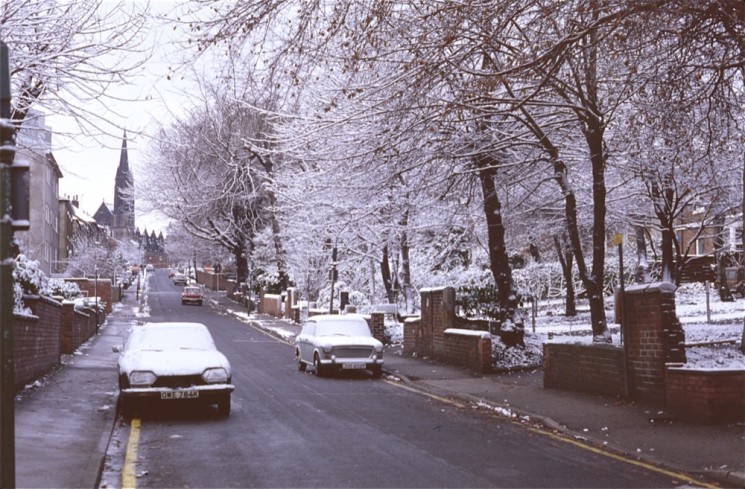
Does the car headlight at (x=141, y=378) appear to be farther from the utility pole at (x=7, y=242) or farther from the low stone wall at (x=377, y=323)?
the low stone wall at (x=377, y=323)

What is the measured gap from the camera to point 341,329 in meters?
21.1

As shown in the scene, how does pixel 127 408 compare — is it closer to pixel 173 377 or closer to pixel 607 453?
pixel 173 377

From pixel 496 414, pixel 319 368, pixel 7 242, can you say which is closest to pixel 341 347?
pixel 319 368

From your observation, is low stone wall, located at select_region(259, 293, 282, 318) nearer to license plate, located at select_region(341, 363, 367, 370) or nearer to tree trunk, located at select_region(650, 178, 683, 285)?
tree trunk, located at select_region(650, 178, 683, 285)

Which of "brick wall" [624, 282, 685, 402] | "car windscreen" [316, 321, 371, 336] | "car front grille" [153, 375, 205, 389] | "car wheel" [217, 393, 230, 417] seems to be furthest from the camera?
"car windscreen" [316, 321, 371, 336]

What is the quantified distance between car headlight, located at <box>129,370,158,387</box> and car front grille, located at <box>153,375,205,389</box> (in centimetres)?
8

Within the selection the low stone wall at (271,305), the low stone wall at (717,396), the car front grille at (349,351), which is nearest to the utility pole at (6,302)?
the low stone wall at (717,396)

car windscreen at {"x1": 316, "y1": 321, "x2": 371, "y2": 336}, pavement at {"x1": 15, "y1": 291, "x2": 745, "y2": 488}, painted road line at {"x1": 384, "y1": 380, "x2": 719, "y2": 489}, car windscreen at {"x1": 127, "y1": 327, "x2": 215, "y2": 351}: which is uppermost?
car windscreen at {"x1": 127, "y1": 327, "x2": 215, "y2": 351}

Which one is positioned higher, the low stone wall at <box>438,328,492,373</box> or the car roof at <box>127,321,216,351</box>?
the car roof at <box>127,321,216,351</box>

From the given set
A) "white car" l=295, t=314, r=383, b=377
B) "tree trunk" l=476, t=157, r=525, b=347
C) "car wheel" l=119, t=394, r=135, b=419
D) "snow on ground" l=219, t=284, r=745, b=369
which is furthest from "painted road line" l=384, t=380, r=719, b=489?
"tree trunk" l=476, t=157, r=525, b=347

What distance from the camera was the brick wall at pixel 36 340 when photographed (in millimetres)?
14305

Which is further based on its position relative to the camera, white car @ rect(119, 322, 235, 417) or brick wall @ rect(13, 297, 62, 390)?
brick wall @ rect(13, 297, 62, 390)

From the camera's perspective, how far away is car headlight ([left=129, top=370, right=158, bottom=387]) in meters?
12.5

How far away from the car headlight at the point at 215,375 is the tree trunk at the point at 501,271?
29.8ft
